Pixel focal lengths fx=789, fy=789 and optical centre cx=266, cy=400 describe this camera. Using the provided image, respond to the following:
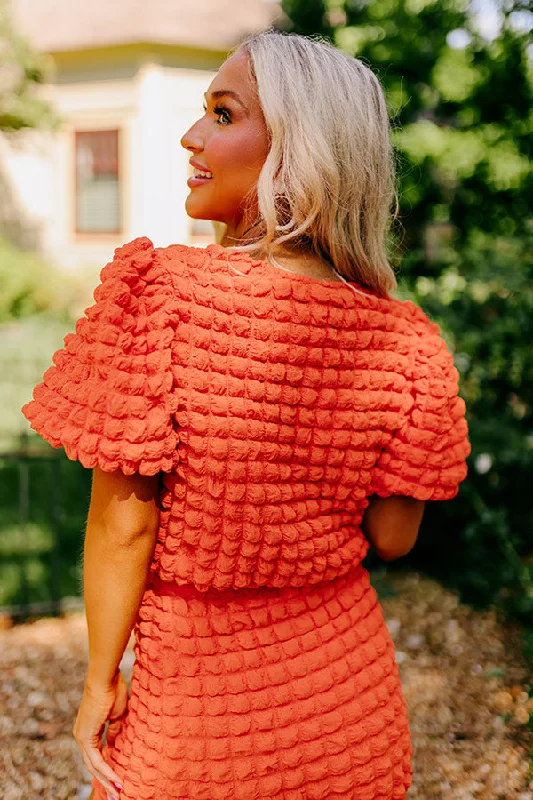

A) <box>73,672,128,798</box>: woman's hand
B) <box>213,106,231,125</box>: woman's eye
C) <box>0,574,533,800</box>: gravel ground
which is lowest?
<box>0,574,533,800</box>: gravel ground

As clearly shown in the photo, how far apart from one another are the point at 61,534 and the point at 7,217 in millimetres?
11160

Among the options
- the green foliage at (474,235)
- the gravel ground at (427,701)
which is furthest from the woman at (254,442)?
the green foliage at (474,235)

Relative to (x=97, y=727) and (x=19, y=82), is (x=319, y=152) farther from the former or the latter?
(x=19, y=82)

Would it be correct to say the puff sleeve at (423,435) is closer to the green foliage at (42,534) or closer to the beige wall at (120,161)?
the green foliage at (42,534)

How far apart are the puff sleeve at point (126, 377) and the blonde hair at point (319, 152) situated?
209mm

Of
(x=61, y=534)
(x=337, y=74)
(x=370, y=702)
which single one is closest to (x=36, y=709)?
(x=61, y=534)

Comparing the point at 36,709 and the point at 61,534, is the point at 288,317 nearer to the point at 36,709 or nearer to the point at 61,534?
the point at 36,709

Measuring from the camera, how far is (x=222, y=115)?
4.50ft

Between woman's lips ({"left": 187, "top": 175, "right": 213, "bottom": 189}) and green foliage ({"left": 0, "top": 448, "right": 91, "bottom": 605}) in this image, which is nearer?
woman's lips ({"left": 187, "top": 175, "right": 213, "bottom": 189})

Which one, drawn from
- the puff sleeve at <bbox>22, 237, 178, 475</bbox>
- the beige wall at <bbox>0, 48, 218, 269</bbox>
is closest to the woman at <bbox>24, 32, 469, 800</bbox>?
the puff sleeve at <bbox>22, 237, 178, 475</bbox>

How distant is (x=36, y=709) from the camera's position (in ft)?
11.2

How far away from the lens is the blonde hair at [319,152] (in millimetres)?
1279

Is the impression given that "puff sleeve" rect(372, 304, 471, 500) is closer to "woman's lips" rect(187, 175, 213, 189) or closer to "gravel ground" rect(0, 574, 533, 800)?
"woman's lips" rect(187, 175, 213, 189)

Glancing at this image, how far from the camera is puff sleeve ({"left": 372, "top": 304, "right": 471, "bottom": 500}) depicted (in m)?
1.42
